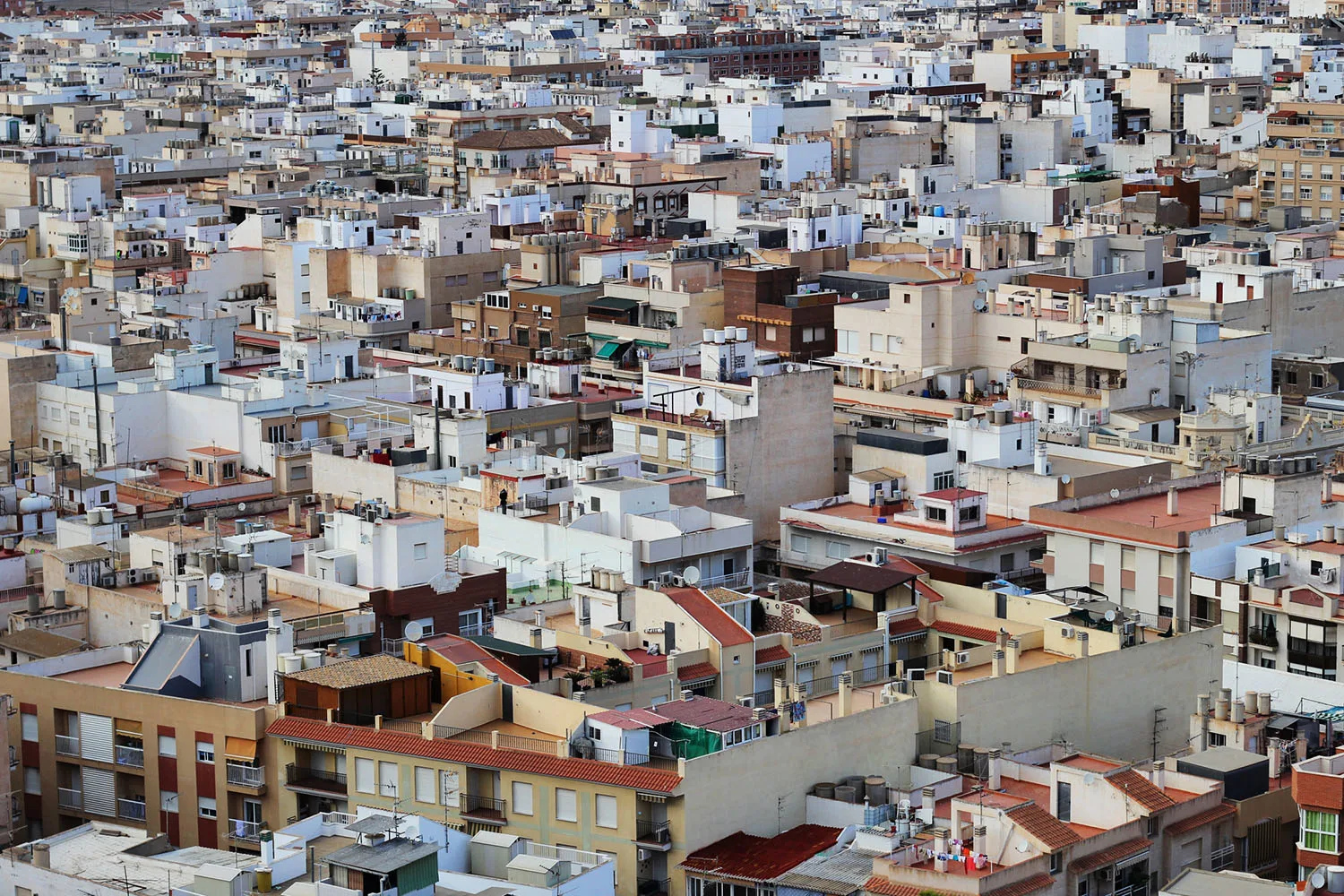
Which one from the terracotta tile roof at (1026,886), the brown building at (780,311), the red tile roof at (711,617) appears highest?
the brown building at (780,311)

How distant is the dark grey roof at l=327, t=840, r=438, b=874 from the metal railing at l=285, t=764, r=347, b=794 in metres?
7.11

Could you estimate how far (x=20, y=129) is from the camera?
16112 cm

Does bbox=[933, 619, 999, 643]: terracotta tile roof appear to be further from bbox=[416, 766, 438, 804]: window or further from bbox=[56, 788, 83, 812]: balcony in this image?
bbox=[56, 788, 83, 812]: balcony

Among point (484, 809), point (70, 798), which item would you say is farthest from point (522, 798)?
point (70, 798)

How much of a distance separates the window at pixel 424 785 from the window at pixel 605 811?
3278 mm

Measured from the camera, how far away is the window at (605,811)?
159 feet

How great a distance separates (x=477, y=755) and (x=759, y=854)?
520 centimetres

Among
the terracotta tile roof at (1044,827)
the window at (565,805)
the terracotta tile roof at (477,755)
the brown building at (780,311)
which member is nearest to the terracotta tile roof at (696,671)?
the terracotta tile roof at (477,755)

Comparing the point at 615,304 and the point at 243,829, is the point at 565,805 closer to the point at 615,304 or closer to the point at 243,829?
the point at 243,829

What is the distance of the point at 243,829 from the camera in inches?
2066

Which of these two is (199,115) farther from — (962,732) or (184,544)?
(962,732)

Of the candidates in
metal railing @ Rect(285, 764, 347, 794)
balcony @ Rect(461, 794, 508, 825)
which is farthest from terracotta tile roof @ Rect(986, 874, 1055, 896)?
metal railing @ Rect(285, 764, 347, 794)

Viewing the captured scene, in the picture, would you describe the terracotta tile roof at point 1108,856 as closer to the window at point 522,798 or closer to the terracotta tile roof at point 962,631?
the window at point 522,798

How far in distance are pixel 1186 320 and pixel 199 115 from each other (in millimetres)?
91169
